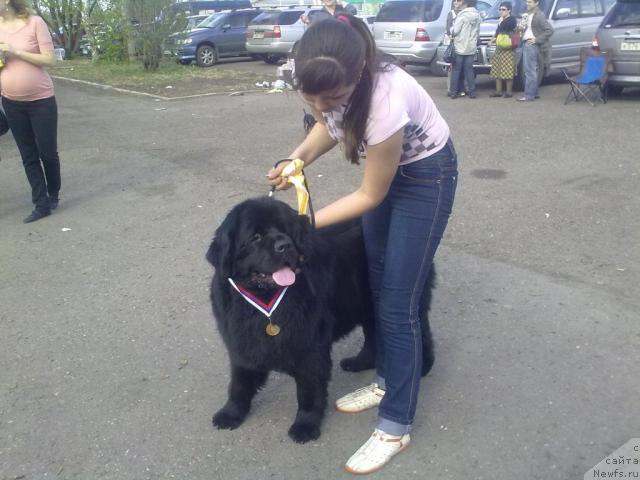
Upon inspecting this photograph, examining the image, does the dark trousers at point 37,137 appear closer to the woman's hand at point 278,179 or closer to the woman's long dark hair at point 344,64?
the woman's hand at point 278,179

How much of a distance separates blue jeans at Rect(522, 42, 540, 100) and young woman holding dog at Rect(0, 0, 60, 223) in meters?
8.71

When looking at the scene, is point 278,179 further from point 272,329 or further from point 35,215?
point 35,215

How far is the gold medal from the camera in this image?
9.80 ft

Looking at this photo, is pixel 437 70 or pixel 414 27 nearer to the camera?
pixel 414 27

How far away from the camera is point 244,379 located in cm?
332

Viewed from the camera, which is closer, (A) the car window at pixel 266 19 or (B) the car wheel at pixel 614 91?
(B) the car wheel at pixel 614 91

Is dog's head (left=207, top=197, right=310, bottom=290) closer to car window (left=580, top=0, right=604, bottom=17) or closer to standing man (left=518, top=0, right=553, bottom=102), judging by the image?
standing man (left=518, top=0, right=553, bottom=102)

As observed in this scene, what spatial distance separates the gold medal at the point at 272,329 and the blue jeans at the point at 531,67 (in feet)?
34.0

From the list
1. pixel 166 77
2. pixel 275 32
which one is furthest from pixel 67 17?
pixel 166 77

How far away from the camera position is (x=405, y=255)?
283 centimetres

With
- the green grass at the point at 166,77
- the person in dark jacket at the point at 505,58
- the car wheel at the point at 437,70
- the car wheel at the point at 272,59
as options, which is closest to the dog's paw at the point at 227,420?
the person in dark jacket at the point at 505,58

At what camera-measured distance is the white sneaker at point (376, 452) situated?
296 cm

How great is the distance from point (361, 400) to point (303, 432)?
402mm

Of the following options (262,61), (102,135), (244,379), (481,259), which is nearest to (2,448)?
(244,379)
